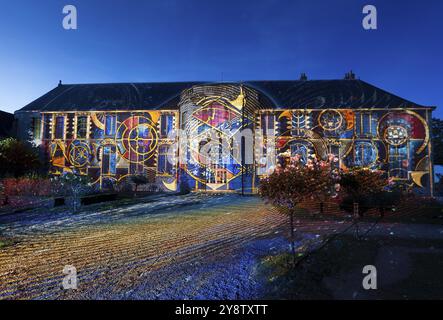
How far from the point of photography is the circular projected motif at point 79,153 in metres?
22.1

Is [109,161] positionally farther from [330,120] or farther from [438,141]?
[438,141]

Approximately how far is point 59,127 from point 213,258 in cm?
2309

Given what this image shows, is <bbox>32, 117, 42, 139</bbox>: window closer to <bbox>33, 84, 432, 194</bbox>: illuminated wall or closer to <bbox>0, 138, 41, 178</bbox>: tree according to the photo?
<bbox>33, 84, 432, 194</bbox>: illuminated wall

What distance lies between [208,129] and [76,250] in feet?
51.7

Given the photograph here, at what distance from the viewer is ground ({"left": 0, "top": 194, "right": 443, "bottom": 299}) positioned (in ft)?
12.4

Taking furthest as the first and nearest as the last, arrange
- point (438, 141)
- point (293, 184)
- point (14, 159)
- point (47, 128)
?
1. point (438, 141)
2. point (47, 128)
3. point (14, 159)
4. point (293, 184)

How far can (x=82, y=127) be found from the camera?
74.0 ft

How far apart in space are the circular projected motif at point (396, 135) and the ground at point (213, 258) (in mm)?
12756

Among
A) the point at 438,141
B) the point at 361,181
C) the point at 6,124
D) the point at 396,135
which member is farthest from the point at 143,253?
the point at 438,141

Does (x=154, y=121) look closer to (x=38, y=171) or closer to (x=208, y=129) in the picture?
(x=208, y=129)

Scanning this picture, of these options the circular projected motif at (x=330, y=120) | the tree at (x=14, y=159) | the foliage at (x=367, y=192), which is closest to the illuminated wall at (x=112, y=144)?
the tree at (x=14, y=159)

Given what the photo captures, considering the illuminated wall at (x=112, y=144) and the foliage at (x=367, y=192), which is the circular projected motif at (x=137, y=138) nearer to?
the illuminated wall at (x=112, y=144)

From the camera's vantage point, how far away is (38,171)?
21.9 meters
